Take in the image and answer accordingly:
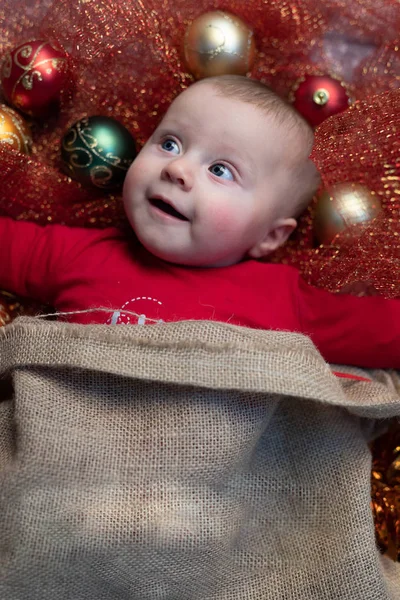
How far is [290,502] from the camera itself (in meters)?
0.84

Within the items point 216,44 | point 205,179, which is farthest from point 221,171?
point 216,44

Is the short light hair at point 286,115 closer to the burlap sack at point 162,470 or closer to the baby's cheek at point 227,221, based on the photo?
the baby's cheek at point 227,221

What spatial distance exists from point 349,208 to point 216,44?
36 centimetres

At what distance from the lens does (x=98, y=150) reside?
1103mm

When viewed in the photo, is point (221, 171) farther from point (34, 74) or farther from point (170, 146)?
point (34, 74)

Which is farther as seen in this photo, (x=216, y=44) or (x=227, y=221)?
(x=216, y=44)

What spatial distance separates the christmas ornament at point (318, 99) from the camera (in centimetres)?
116

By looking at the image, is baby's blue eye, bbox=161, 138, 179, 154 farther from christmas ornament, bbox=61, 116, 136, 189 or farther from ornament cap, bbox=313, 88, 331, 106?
ornament cap, bbox=313, 88, 331, 106

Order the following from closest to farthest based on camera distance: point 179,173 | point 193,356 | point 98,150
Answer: point 193,356 → point 179,173 → point 98,150

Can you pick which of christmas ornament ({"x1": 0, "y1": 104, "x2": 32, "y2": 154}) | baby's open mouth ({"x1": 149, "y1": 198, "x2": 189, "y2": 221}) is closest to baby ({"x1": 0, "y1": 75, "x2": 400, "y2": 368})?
baby's open mouth ({"x1": 149, "y1": 198, "x2": 189, "y2": 221})

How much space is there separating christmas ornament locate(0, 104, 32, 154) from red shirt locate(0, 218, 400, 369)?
0.13m

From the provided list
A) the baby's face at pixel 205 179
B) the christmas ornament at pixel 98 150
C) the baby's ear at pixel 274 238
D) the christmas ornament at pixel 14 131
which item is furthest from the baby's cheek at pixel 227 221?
the christmas ornament at pixel 14 131

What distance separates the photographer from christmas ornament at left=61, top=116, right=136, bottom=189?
1.10 meters

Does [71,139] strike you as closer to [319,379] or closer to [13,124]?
[13,124]
